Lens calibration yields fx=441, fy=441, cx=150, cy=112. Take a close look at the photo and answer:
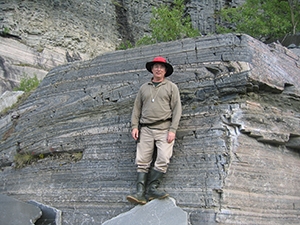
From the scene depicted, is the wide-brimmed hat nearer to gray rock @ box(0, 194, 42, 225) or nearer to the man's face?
the man's face

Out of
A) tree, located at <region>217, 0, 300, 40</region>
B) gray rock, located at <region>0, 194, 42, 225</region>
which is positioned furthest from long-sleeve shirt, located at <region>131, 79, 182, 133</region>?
tree, located at <region>217, 0, 300, 40</region>

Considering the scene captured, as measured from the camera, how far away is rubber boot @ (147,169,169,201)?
5.21 m

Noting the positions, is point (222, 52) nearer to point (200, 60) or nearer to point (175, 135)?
point (200, 60)

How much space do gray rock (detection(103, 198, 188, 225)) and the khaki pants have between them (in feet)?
1.33

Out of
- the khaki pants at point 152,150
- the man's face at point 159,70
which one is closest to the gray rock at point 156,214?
the khaki pants at point 152,150

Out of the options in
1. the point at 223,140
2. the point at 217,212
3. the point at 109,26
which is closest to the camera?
the point at 217,212

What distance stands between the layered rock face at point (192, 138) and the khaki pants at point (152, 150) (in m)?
0.28

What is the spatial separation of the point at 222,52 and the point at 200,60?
1.07 ft

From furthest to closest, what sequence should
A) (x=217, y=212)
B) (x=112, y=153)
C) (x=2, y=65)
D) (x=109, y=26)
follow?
(x=109, y=26) < (x=2, y=65) < (x=112, y=153) < (x=217, y=212)

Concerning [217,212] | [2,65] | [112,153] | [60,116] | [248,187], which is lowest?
[217,212]

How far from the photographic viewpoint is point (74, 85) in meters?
7.27

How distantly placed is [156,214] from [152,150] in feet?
2.60

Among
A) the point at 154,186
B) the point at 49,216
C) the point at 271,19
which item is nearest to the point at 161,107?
the point at 154,186

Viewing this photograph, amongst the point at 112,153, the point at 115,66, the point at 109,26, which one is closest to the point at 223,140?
the point at 112,153
